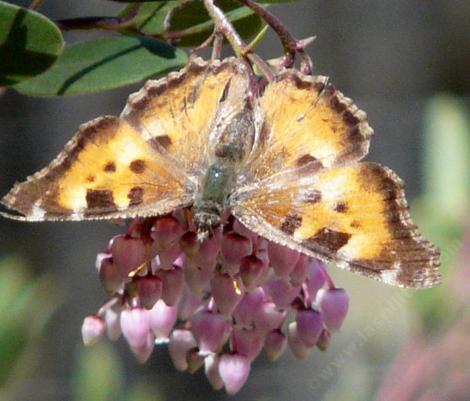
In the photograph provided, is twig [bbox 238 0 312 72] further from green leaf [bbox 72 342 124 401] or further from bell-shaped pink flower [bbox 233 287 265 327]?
green leaf [bbox 72 342 124 401]

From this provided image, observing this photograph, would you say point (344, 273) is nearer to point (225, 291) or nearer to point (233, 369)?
point (233, 369)

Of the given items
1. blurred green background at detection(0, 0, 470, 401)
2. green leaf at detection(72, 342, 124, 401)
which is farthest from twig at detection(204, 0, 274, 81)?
green leaf at detection(72, 342, 124, 401)

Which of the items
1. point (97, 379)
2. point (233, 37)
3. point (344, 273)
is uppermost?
point (233, 37)

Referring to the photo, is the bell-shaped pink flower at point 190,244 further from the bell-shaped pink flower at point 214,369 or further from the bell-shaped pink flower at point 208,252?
the bell-shaped pink flower at point 214,369

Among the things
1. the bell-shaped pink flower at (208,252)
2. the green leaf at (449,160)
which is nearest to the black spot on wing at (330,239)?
the bell-shaped pink flower at (208,252)

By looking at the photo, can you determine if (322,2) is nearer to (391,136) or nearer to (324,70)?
(324,70)

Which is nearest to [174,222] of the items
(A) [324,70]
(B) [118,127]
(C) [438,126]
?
(B) [118,127]

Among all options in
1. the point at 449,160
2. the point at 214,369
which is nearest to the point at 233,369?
the point at 214,369
